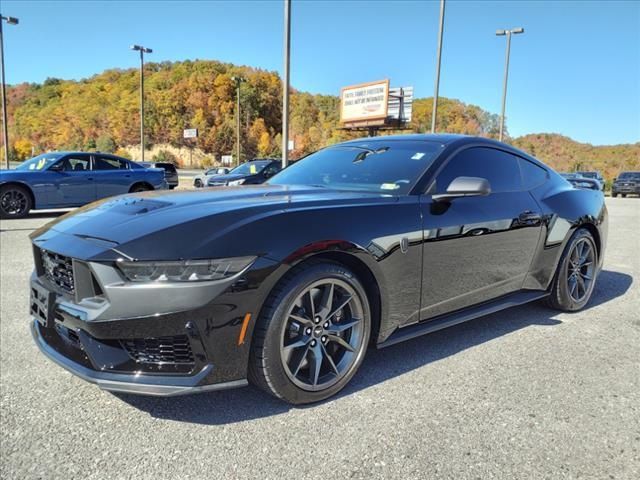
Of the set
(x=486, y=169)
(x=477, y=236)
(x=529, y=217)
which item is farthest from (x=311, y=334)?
(x=529, y=217)

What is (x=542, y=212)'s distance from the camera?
3.79 m

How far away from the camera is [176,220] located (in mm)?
2252

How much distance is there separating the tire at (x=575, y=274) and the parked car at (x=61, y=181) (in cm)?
981

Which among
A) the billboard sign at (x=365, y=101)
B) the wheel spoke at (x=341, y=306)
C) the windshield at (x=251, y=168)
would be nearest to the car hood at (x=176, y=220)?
the wheel spoke at (x=341, y=306)

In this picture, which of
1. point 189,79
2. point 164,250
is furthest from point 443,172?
point 189,79

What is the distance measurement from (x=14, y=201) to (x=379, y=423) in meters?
10.4

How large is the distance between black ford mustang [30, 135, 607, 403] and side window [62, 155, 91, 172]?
8.79m

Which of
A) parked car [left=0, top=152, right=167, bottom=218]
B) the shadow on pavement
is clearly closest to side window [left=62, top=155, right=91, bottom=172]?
parked car [left=0, top=152, right=167, bottom=218]

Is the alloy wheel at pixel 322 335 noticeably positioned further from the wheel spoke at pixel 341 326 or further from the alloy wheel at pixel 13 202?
the alloy wheel at pixel 13 202

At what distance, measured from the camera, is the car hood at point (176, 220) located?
2105 mm

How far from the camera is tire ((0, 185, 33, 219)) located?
9961 millimetres

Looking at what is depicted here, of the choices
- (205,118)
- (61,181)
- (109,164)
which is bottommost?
(61,181)

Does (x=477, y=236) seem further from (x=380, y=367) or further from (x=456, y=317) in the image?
(x=380, y=367)

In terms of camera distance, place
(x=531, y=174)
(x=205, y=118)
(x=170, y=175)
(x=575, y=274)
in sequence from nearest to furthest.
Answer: (x=531, y=174) → (x=575, y=274) → (x=170, y=175) → (x=205, y=118)
